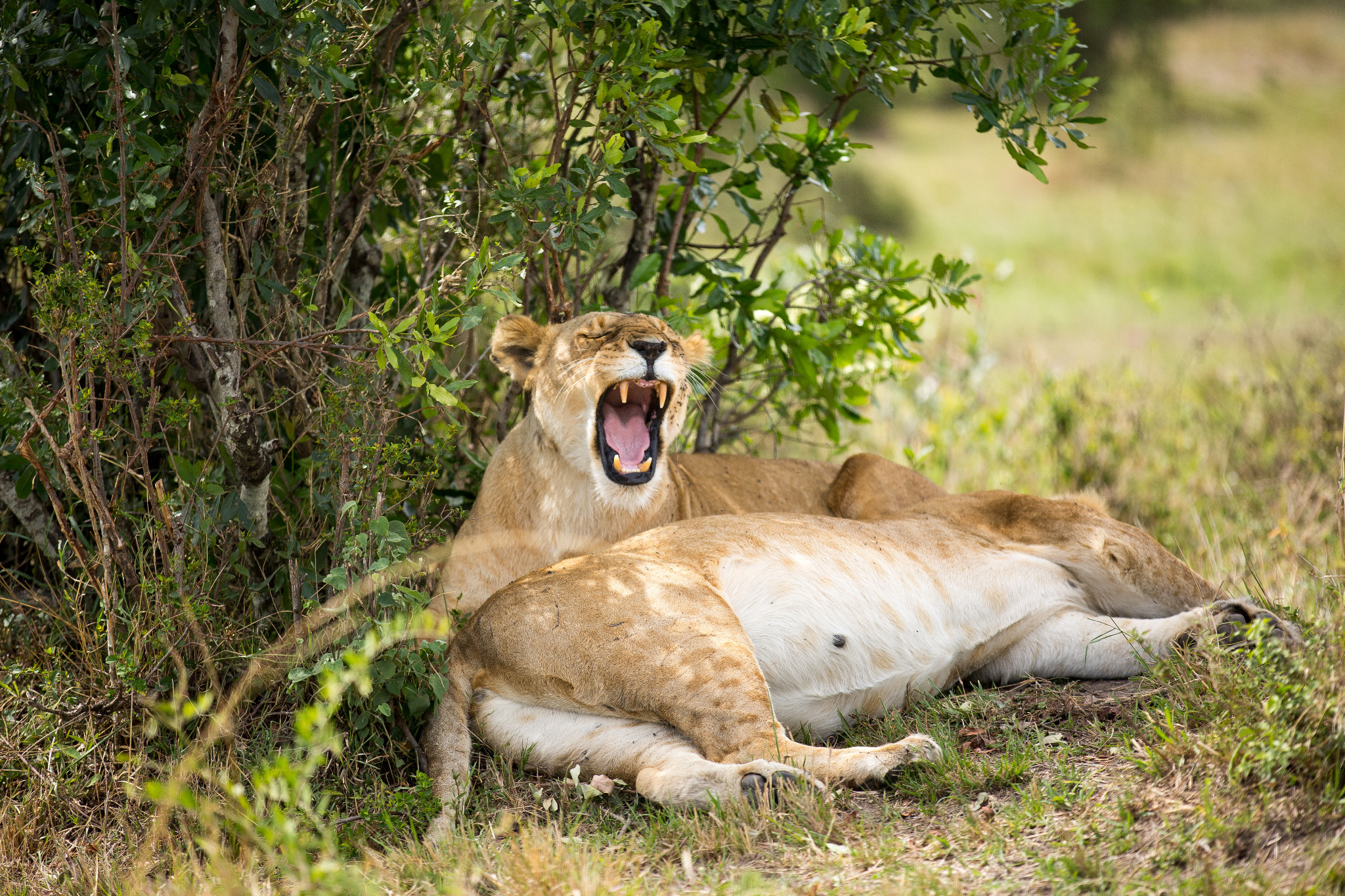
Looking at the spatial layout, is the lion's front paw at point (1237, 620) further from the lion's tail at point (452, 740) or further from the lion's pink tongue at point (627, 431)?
the lion's tail at point (452, 740)

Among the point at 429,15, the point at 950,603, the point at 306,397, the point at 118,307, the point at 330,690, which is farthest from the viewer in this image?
the point at 429,15

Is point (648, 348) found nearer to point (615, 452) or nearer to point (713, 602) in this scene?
point (615, 452)

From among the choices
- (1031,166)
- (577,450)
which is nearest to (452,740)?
(577,450)

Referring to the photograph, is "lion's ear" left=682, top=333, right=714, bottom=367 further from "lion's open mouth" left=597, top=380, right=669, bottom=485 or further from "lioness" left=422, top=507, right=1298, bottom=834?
"lioness" left=422, top=507, right=1298, bottom=834

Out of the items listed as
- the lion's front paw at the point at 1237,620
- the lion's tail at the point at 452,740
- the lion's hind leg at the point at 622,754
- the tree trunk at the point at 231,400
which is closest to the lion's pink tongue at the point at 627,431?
the lion's tail at the point at 452,740

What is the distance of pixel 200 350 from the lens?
383 centimetres

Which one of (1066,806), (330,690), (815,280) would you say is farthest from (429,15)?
(1066,806)

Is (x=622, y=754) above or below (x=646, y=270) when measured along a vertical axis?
below

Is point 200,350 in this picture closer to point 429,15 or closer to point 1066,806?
point 429,15

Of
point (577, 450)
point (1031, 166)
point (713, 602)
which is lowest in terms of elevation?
point (713, 602)

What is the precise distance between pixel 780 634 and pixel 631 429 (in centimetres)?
113

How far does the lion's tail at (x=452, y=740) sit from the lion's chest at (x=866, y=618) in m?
0.83

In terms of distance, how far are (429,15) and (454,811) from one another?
3.34 metres

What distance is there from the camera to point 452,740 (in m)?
3.21
